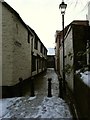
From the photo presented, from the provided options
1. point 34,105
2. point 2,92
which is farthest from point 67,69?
point 2,92

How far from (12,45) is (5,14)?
5.66ft

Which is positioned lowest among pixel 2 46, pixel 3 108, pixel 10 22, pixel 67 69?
pixel 3 108

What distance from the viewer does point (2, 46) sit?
42.8 feet

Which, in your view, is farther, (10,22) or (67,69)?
(10,22)

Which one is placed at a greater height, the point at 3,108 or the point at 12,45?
the point at 12,45

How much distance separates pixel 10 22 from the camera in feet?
43.0

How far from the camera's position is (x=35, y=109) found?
898 cm

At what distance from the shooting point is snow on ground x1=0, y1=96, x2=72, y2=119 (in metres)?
8.05

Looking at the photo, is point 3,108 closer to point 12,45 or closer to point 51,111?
point 51,111

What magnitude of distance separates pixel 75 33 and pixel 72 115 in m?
5.24

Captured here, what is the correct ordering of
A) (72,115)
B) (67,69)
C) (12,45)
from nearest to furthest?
(67,69)
(72,115)
(12,45)

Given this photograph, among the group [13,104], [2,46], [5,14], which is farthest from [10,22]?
[13,104]

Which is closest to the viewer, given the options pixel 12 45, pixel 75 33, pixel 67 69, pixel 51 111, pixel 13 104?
pixel 67 69

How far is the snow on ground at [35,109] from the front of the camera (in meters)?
8.05
